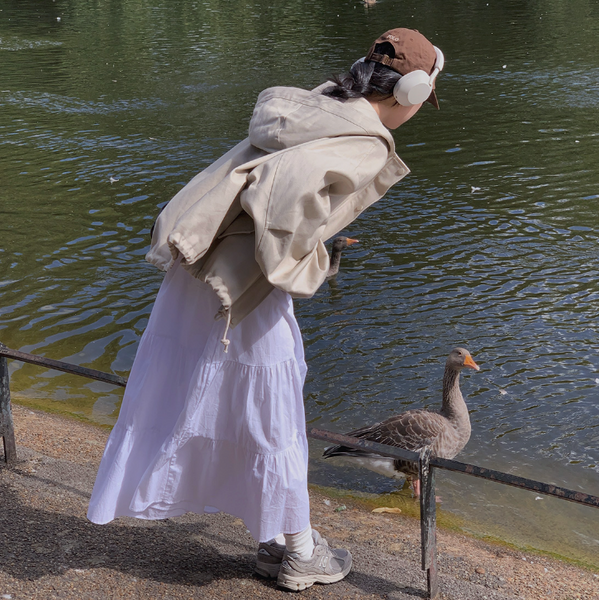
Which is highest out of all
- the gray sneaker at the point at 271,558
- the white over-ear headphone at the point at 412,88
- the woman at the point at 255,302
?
the white over-ear headphone at the point at 412,88

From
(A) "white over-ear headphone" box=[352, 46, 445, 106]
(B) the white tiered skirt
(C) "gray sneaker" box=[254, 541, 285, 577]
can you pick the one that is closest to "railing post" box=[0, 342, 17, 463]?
(B) the white tiered skirt

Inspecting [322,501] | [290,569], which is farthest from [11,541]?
[322,501]

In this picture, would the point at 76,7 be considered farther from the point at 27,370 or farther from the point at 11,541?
the point at 11,541

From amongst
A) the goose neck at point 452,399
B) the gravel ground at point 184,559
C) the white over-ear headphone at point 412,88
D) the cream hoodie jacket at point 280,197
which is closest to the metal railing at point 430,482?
the gravel ground at point 184,559

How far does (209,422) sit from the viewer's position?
3000 mm

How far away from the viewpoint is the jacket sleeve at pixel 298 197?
2.53m

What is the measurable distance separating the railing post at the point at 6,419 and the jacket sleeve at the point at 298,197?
253 cm

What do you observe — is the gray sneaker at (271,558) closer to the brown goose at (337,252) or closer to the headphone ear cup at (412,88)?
the headphone ear cup at (412,88)

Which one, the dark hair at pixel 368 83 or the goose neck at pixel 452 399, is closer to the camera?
the dark hair at pixel 368 83

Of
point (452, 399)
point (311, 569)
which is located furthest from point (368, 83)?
point (452, 399)

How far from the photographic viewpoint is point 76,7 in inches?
1547

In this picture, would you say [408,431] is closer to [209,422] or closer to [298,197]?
[209,422]

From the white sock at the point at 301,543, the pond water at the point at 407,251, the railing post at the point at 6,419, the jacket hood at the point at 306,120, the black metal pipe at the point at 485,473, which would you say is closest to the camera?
the jacket hood at the point at 306,120

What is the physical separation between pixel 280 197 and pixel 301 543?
5.16 feet
